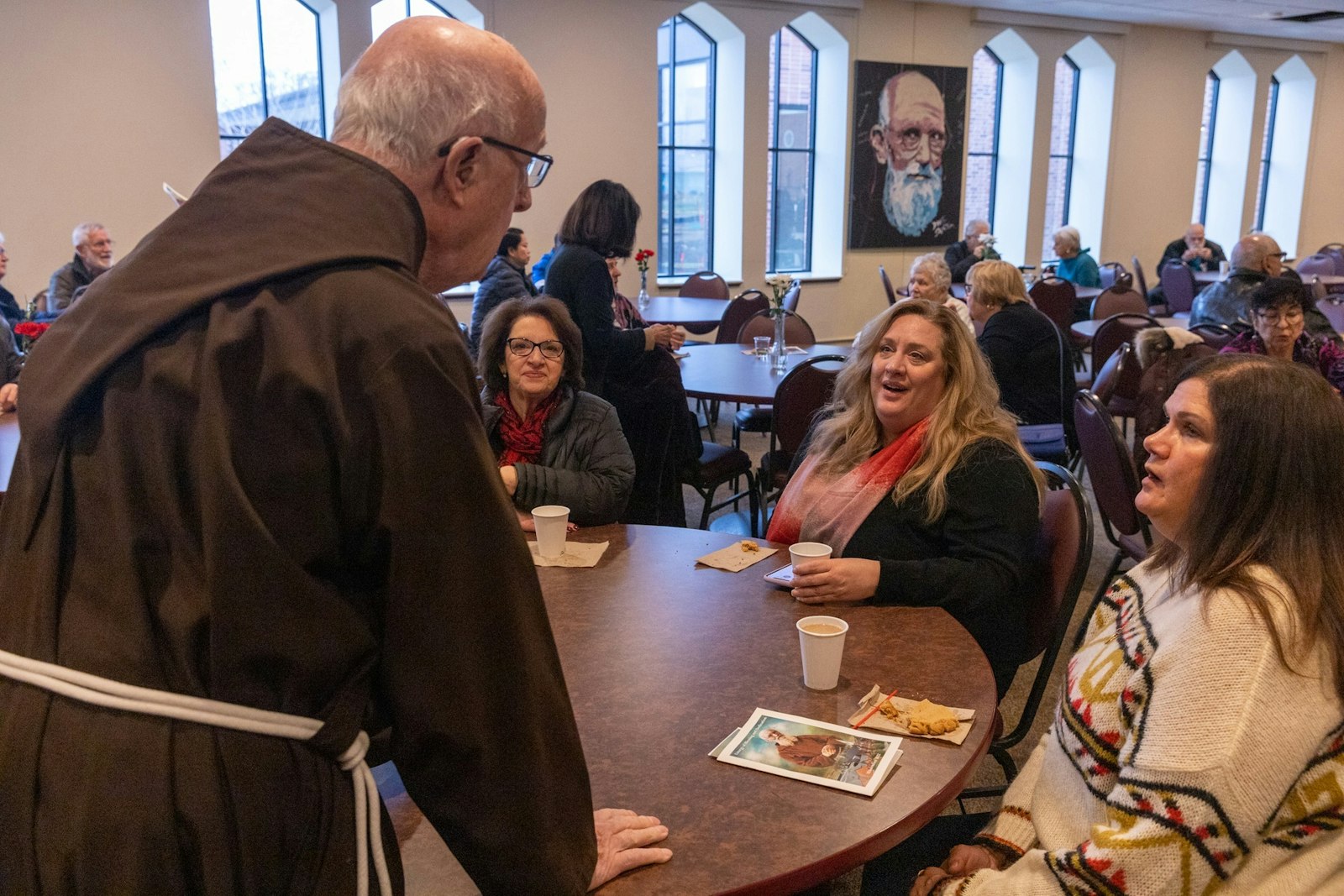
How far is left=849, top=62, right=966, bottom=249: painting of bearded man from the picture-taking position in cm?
1006

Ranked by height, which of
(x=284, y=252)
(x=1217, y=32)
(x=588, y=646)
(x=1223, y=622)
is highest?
(x=1217, y=32)

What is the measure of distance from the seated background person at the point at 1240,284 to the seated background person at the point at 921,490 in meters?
4.42

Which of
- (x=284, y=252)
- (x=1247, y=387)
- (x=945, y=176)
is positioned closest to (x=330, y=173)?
(x=284, y=252)

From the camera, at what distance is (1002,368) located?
4344 mm

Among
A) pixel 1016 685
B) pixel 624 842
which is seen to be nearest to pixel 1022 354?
pixel 1016 685

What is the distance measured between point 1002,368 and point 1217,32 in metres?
10.5

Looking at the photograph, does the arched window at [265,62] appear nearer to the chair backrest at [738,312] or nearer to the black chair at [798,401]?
the chair backrest at [738,312]

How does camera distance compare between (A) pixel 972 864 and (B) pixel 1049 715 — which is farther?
(B) pixel 1049 715

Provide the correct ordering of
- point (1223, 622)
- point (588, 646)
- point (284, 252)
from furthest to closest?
point (588, 646)
point (1223, 622)
point (284, 252)

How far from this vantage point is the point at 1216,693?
3.59ft

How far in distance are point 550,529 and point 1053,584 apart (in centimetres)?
98

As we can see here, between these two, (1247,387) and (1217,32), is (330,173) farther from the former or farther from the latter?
(1217,32)

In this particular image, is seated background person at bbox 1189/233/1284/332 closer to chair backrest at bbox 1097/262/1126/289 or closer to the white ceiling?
chair backrest at bbox 1097/262/1126/289

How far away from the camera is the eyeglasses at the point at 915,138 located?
33.6 feet
